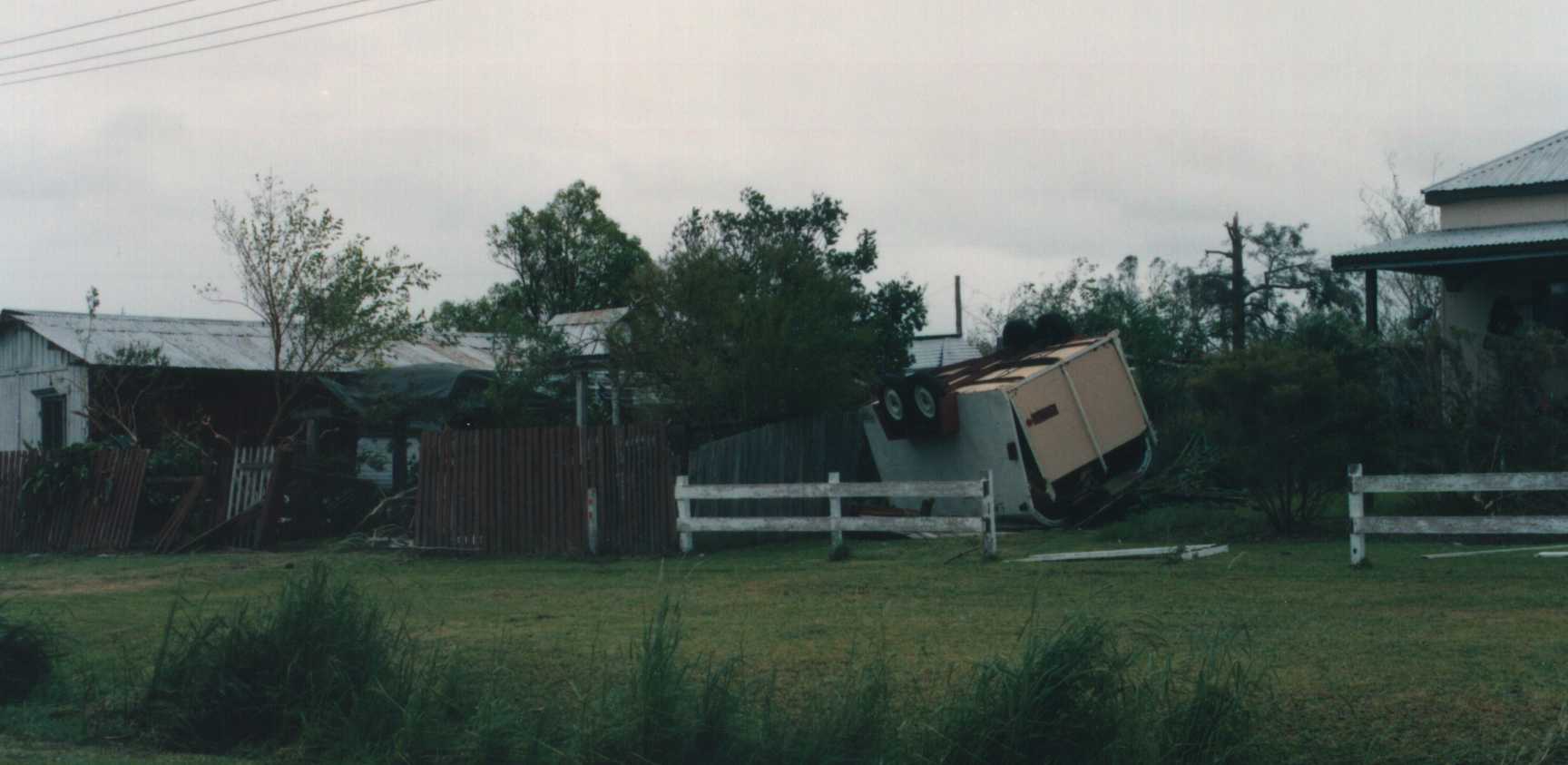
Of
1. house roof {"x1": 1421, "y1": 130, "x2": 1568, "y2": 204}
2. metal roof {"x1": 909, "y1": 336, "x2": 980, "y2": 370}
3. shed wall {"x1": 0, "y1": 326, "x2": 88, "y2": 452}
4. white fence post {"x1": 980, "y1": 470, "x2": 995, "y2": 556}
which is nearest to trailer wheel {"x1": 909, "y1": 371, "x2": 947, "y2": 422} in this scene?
white fence post {"x1": 980, "y1": 470, "x2": 995, "y2": 556}

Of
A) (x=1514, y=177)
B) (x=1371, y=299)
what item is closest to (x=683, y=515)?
(x=1371, y=299)

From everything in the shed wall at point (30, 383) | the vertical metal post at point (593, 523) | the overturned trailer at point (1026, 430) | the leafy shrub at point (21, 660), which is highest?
the shed wall at point (30, 383)

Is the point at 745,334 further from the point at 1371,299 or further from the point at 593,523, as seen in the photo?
the point at 1371,299

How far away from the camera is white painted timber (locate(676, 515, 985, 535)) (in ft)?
52.1

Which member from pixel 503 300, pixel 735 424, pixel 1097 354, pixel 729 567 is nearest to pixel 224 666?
pixel 729 567

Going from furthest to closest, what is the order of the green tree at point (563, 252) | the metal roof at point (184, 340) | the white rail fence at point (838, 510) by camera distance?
the green tree at point (563, 252), the metal roof at point (184, 340), the white rail fence at point (838, 510)

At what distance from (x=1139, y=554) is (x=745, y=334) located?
7.02 metres

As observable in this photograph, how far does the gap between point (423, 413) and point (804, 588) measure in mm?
13443

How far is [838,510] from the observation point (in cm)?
1636

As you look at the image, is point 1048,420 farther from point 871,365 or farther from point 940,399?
point 871,365

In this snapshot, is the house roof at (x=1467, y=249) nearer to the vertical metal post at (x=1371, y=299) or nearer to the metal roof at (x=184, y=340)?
the vertical metal post at (x=1371, y=299)

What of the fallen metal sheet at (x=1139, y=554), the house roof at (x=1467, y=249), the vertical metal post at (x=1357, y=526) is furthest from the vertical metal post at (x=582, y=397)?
the vertical metal post at (x=1357, y=526)

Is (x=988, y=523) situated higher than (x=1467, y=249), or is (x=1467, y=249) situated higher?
(x=1467, y=249)

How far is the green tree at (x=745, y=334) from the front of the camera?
65.4 ft
